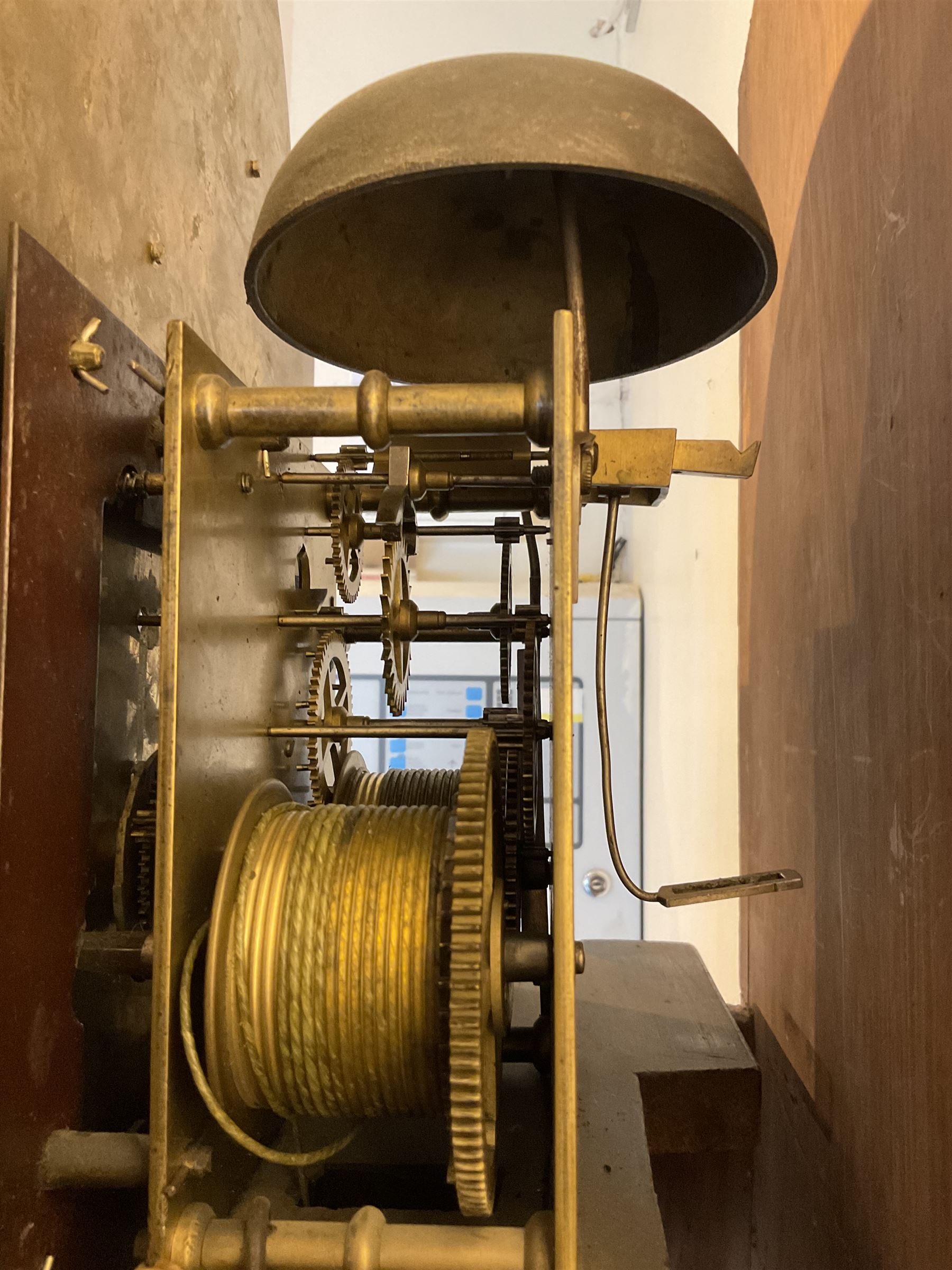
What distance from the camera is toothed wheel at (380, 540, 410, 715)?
4.32 feet

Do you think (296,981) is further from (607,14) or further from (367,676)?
(607,14)

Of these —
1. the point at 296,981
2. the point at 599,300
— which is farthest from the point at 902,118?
the point at 296,981

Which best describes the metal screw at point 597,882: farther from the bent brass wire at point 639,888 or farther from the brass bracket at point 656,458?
the brass bracket at point 656,458

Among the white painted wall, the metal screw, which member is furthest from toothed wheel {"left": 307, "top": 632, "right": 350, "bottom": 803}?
the metal screw

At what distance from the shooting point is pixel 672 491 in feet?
9.92

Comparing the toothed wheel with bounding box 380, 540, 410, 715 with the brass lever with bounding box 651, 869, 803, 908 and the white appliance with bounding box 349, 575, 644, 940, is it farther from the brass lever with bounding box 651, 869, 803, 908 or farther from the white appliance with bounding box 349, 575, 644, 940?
the white appliance with bounding box 349, 575, 644, 940

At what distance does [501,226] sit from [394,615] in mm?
596

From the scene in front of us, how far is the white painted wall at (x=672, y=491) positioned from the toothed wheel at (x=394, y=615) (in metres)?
1.07

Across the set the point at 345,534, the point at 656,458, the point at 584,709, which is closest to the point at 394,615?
the point at 345,534

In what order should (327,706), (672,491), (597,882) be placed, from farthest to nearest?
1. (597,882)
2. (672,491)
3. (327,706)

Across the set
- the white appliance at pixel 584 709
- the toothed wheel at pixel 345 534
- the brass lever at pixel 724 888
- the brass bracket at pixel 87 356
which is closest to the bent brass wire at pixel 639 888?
the brass lever at pixel 724 888

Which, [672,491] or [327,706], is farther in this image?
[672,491]

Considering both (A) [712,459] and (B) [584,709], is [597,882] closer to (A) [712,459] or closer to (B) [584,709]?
(B) [584,709]

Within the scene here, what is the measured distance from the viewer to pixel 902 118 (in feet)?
3.73
